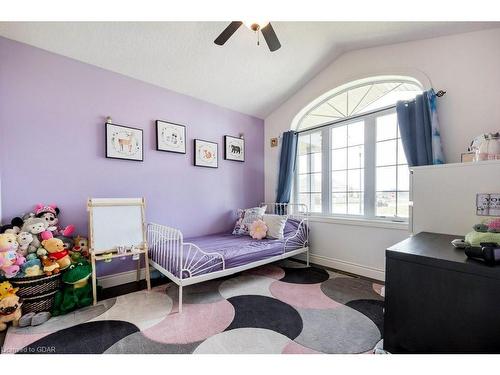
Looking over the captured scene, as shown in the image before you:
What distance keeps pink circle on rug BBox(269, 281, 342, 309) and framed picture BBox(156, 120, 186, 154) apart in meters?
2.04

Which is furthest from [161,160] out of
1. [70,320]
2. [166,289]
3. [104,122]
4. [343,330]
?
[343,330]

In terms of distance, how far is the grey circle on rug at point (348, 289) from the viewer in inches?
83.9

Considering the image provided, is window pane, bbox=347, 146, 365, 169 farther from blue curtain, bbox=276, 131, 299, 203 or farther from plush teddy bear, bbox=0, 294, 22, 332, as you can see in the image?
plush teddy bear, bbox=0, 294, 22, 332

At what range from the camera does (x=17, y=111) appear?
1.96 m

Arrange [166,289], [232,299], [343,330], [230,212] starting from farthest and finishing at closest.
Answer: [230,212]
[166,289]
[232,299]
[343,330]

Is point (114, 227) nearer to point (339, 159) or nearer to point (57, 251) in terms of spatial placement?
point (57, 251)

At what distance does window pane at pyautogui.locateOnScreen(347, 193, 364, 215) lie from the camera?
2831 mm

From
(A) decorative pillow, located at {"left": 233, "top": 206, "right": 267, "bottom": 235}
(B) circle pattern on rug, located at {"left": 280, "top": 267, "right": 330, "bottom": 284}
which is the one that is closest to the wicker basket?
(A) decorative pillow, located at {"left": 233, "top": 206, "right": 267, "bottom": 235}

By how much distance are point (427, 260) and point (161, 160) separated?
269 centimetres

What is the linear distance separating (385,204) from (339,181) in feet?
2.08

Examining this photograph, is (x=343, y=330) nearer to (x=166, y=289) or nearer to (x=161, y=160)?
(x=166, y=289)

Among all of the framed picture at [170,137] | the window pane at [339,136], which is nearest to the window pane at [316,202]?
the window pane at [339,136]

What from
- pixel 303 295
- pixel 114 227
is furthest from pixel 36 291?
pixel 303 295
